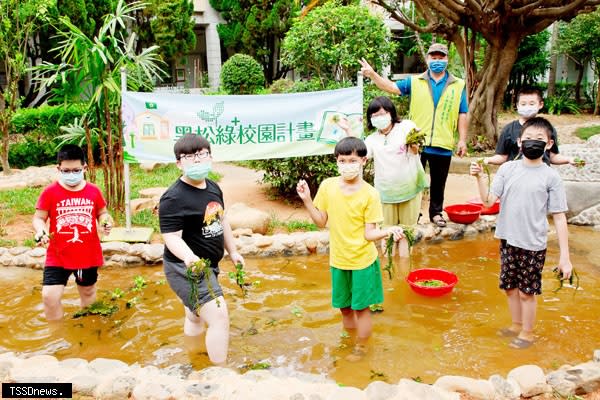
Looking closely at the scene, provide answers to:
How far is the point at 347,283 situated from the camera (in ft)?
13.5

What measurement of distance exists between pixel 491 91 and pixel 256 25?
1075 cm

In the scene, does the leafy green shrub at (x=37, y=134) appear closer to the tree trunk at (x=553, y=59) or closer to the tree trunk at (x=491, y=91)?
the tree trunk at (x=491, y=91)

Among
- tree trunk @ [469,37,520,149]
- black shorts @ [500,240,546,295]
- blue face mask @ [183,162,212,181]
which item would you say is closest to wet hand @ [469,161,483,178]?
black shorts @ [500,240,546,295]

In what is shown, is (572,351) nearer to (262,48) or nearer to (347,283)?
(347,283)

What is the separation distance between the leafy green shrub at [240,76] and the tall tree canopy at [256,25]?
378cm

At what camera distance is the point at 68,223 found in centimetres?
446

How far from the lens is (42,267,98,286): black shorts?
4.49 m

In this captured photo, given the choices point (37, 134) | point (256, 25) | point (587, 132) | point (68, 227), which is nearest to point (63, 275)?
point (68, 227)

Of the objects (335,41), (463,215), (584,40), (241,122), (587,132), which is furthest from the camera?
Answer: (584,40)

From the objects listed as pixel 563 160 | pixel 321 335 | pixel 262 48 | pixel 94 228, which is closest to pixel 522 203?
pixel 563 160

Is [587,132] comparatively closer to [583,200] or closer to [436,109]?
[583,200]

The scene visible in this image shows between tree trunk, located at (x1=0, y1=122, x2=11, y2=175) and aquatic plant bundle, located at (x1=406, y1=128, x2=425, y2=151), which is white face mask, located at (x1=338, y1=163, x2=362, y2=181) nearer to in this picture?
aquatic plant bundle, located at (x1=406, y1=128, x2=425, y2=151)

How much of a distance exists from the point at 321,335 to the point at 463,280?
1949 mm

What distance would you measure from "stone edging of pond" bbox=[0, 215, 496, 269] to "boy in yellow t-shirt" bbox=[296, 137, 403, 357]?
8.26 feet
